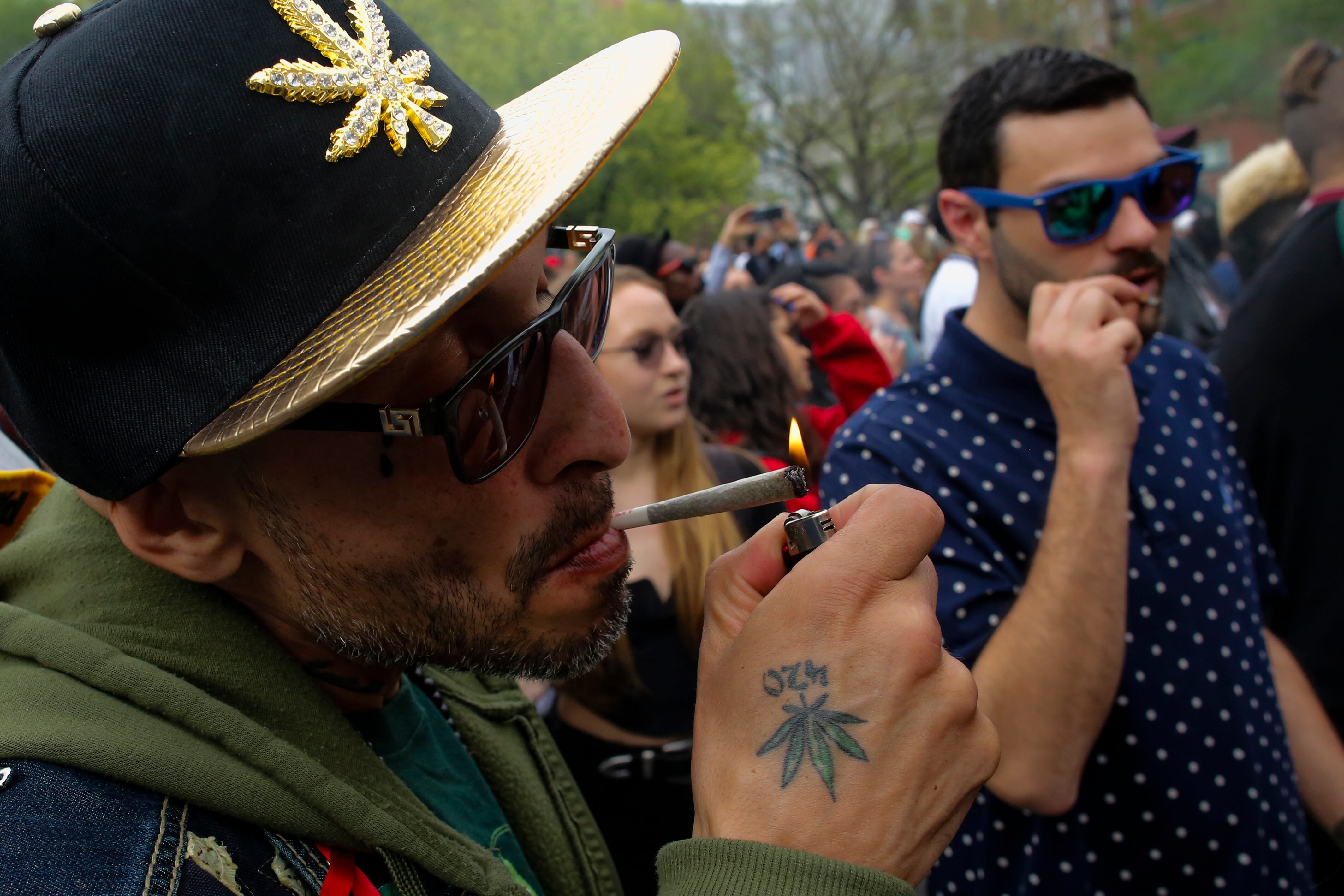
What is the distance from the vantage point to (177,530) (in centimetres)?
124

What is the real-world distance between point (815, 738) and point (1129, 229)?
194 centimetres

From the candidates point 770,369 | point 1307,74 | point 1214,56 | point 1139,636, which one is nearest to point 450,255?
point 1139,636

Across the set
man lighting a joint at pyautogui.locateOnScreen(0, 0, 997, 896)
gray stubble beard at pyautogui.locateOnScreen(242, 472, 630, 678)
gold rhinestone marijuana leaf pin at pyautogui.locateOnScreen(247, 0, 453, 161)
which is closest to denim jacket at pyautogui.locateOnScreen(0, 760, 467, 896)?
man lighting a joint at pyautogui.locateOnScreen(0, 0, 997, 896)

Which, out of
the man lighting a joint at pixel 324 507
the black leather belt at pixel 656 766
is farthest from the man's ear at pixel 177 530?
the black leather belt at pixel 656 766

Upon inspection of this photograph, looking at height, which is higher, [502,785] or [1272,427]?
[502,785]

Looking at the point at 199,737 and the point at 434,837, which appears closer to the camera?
the point at 199,737

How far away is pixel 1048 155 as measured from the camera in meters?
2.44

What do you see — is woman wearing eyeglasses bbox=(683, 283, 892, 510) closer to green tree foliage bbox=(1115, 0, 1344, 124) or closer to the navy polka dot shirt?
the navy polka dot shirt

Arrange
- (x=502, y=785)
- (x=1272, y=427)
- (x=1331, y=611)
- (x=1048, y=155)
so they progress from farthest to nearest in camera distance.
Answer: (x=1272, y=427) < (x=1331, y=611) < (x=1048, y=155) < (x=502, y=785)

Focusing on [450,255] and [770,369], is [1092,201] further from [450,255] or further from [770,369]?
[770,369]

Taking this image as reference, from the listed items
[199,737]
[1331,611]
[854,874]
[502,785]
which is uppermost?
[199,737]

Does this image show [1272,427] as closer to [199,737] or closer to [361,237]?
[361,237]

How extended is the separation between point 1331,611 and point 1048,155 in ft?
5.69

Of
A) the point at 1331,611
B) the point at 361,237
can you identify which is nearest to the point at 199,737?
the point at 361,237
